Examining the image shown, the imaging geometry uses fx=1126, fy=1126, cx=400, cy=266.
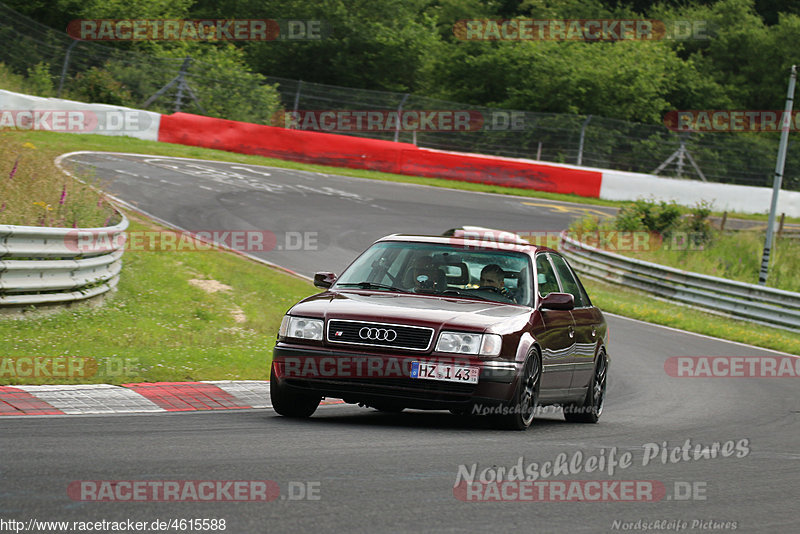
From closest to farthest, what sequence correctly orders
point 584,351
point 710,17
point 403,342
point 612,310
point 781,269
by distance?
point 403,342 < point 584,351 < point 612,310 < point 781,269 < point 710,17

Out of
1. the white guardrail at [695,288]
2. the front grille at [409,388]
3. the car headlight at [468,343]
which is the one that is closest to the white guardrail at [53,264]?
the front grille at [409,388]

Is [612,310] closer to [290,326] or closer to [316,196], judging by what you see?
[316,196]

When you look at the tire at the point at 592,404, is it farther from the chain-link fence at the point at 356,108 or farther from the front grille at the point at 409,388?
the chain-link fence at the point at 356,108

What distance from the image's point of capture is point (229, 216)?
78.0ft

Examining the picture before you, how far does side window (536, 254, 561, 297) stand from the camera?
9.57 meters

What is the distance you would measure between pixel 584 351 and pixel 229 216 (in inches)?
575

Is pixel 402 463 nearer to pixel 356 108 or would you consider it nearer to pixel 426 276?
pixel 426 276

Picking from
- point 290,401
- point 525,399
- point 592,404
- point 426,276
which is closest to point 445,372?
point 525,399

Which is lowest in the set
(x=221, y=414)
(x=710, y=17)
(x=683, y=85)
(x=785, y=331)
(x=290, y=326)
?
(x=785, y=331)

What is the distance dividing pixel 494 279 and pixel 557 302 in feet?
1.91

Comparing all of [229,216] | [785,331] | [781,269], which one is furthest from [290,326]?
[781,269]

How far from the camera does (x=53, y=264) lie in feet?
39.4

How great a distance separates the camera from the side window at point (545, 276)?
957cm

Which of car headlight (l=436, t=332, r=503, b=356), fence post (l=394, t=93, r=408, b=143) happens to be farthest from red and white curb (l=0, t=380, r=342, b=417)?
fence post (l=394, t=93, r=408, b=143)
